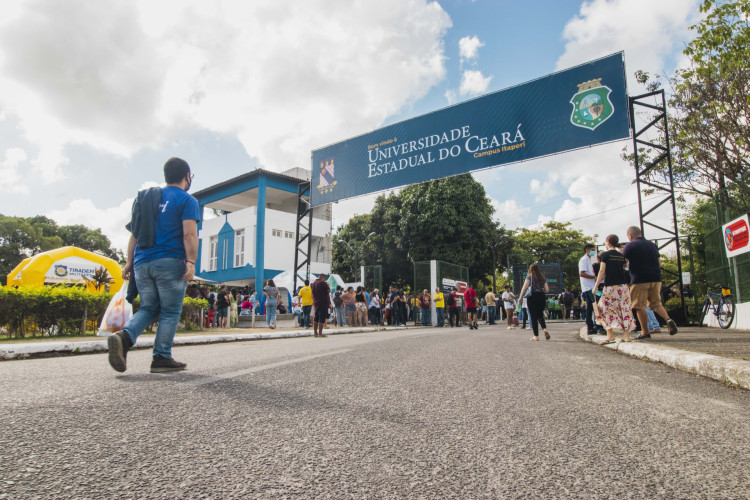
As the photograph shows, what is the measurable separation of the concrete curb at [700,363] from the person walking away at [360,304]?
13.5 m

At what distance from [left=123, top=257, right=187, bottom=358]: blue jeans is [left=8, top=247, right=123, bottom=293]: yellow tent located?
1638 cm

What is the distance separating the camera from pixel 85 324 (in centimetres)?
1063

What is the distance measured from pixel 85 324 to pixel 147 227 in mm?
8146

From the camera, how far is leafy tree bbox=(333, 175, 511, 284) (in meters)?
32.2

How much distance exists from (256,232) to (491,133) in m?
19.3

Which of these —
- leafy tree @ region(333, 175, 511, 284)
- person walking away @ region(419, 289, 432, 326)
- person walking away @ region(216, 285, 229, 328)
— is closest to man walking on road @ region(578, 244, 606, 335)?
person walking away @ region(419, 289, 432, 326)

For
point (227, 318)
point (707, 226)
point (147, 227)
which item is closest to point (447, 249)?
point (227, 318)

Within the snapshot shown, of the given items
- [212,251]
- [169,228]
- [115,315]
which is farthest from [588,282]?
[212,251]

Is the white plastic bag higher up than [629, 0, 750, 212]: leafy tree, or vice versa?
[629, 0, 750, 212]: leafy tree

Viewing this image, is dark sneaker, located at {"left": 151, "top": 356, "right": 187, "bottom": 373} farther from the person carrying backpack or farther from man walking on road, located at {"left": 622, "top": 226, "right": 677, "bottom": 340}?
the person carrying backpack

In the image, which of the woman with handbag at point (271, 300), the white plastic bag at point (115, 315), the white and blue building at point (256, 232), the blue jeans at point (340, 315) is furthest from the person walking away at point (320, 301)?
the white and blue building at point (256, 232)

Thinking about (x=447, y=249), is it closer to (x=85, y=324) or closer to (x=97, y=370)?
(x=85, y=324)

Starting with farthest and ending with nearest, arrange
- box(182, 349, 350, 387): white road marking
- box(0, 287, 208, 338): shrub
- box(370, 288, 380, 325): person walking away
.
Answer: box(370, 288, 380, 325): person walking away → box(0, 287, 208, 338): shrub → box(182, 349, 350, 387): white road marking

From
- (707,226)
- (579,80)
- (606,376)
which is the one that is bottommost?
(606,376)
